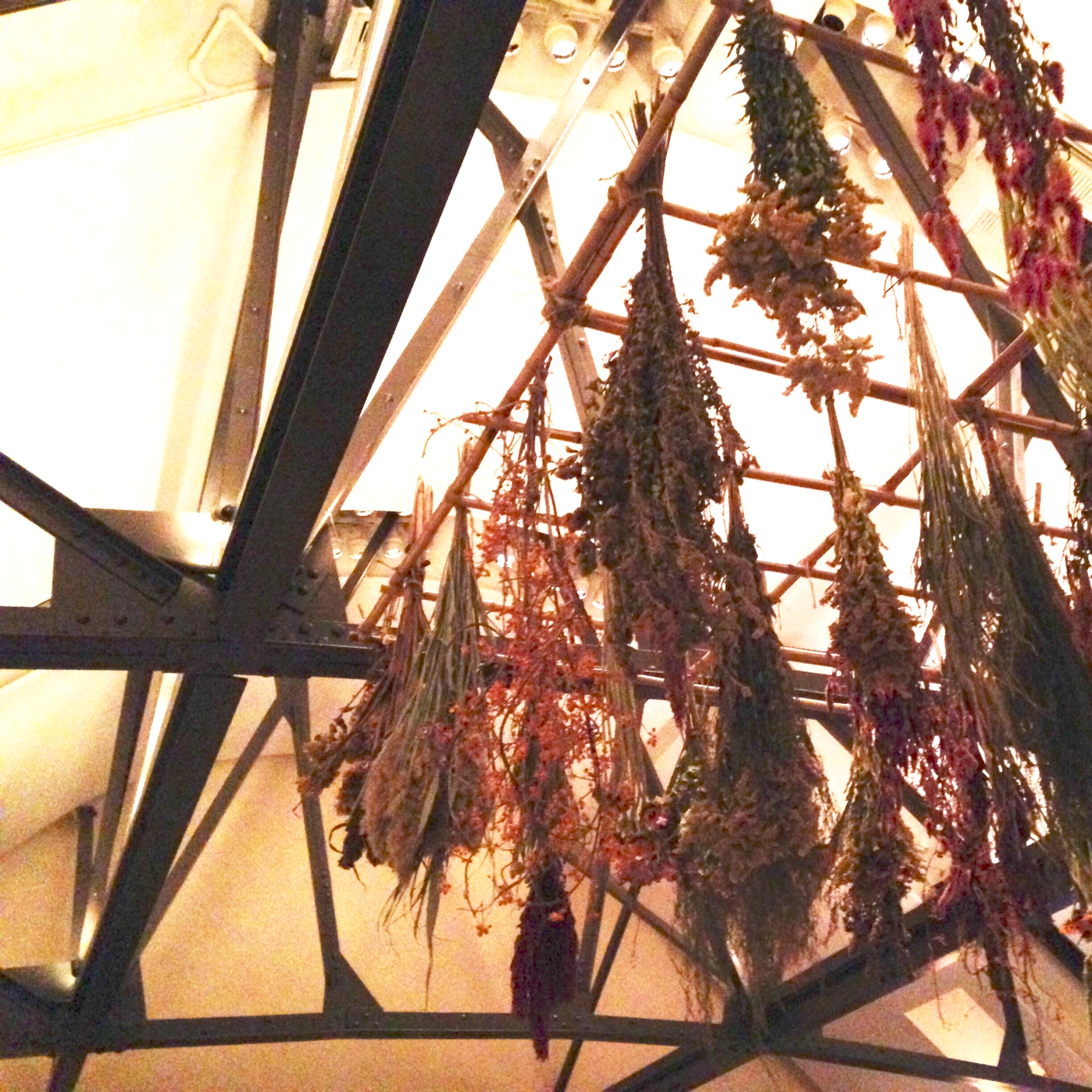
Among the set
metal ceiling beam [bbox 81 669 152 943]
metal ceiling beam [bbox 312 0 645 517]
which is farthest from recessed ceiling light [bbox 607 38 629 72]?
metal ceiling beam [bbox 81 669 152 943]

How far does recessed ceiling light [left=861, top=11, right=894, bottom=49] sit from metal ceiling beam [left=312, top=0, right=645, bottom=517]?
2.88ft

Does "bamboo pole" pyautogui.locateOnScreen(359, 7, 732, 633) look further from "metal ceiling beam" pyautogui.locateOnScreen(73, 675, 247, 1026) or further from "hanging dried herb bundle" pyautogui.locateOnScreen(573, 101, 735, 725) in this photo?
"metal ceiling beam" pyautogui.locateOnScreen(73, 675, 247, 1026)

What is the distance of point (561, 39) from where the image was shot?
11.8ft

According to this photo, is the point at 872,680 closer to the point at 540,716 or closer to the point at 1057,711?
the point at 1057,711

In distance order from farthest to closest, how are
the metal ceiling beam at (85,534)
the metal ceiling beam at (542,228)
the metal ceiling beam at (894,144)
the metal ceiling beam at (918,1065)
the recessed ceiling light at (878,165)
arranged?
1. the metal ceiling beam at (918,1065)
2. the recessed ceiling light at (878,165)
3. the metal ceiling beam at (542,228)
4. the metal ceiling beam at (894,144)
5. the metal ceiling beam at (85,534)

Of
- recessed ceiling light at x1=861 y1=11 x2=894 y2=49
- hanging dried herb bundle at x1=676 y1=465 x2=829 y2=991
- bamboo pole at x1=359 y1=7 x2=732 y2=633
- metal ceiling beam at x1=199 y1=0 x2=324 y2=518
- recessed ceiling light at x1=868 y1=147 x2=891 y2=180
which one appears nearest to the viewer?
bamboo pole at x1=359 y1=7 x2=732 y2=633

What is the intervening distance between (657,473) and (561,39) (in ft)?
8.66

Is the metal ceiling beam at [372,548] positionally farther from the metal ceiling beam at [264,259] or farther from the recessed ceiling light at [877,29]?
the recessed ceiling light at [877,29]

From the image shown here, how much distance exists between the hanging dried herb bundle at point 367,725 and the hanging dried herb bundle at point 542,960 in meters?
0.59

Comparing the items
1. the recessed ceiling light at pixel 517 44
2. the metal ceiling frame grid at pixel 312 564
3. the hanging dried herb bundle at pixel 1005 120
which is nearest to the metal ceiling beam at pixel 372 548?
the metal ceiling frame grid at pixel 312 564

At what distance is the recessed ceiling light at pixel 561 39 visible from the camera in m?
3.58

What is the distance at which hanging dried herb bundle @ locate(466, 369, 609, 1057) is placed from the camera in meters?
2.11

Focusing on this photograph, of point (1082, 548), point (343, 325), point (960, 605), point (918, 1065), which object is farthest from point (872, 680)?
point (918, 1065)

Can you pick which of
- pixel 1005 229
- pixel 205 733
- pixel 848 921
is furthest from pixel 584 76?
pixel 848 921
